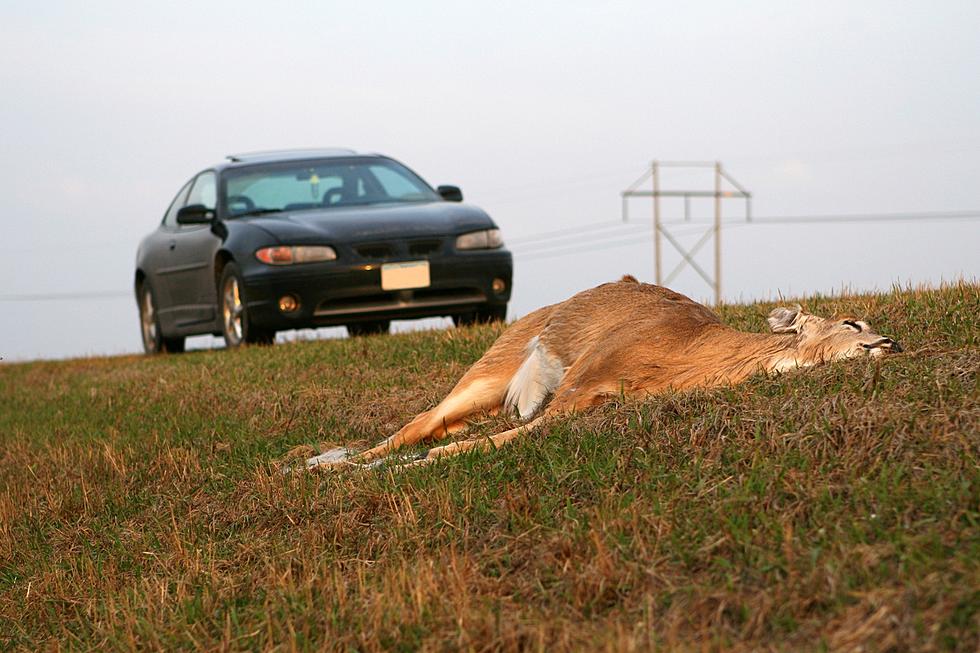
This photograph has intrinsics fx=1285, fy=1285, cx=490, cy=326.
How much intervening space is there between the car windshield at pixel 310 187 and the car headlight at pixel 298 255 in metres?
1.05

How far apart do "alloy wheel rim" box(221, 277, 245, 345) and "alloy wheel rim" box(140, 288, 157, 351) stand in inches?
107

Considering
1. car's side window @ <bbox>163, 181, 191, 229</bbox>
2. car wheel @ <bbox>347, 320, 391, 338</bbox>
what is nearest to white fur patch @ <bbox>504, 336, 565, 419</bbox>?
car wheel @ <bbox>347, 320, 391, 338</bbox>

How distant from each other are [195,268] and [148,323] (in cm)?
242

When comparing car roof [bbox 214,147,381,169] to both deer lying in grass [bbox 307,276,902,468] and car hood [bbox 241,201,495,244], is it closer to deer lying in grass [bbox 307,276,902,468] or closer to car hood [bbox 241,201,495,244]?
car hood [bbox 241,201,495,244]

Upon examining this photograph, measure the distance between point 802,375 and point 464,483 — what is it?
→ 4.87ft

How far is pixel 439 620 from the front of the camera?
3879 mm

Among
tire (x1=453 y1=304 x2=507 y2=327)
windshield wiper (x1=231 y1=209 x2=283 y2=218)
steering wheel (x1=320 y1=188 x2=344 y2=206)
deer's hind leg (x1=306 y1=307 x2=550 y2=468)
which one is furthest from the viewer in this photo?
steering wheel (x1=320 y1=188 x2=344 y2=206)

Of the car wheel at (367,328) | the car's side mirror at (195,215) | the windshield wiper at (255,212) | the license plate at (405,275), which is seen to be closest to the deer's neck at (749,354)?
the license plate at (405,275)

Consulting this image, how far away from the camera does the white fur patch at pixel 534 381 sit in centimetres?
652

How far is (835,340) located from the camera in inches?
219

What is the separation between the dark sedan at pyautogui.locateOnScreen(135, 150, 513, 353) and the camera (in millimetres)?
12195

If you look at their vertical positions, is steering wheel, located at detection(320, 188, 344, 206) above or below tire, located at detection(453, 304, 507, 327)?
above

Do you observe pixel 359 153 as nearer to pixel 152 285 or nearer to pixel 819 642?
pixel 152 285

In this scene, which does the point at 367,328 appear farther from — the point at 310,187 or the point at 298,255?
the point at 298,255
